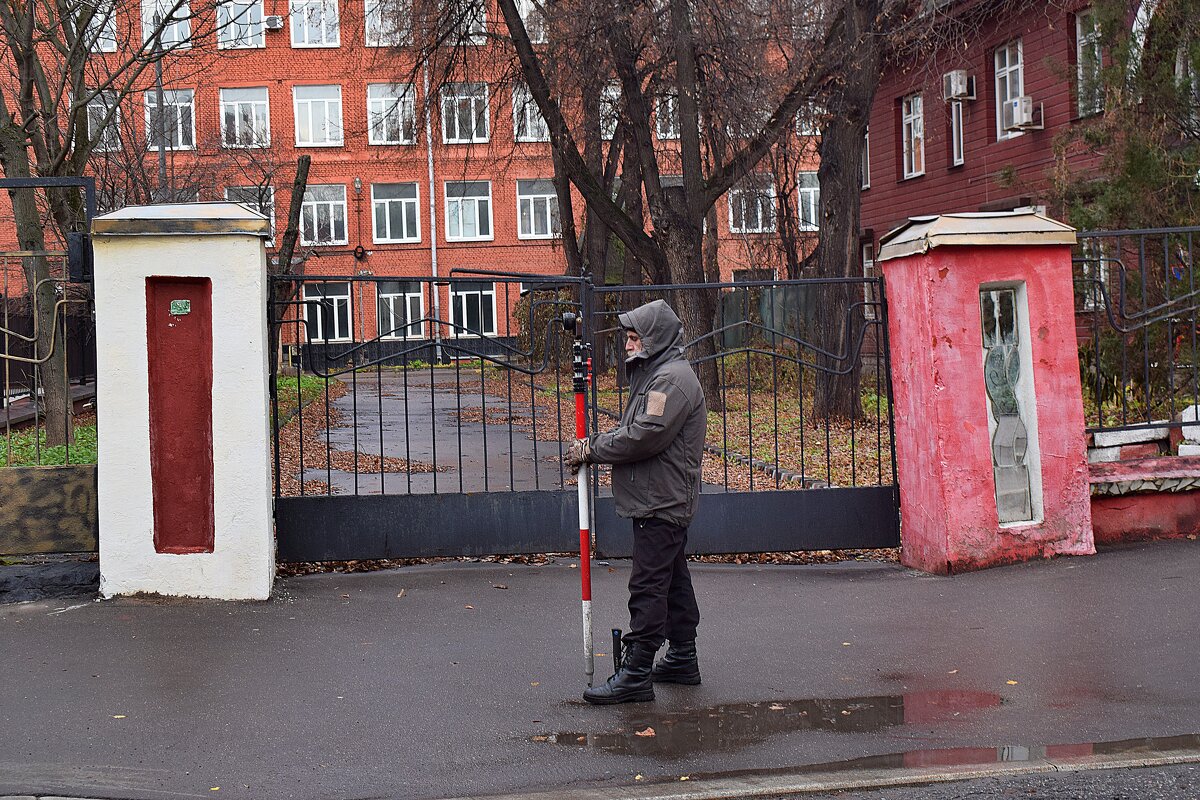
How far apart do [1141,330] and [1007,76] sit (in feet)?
53.0

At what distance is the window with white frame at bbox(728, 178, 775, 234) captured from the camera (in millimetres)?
26406

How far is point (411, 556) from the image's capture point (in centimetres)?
860

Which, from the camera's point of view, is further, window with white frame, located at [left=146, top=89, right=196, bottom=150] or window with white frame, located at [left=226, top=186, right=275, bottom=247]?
window with white frame, located at [left=226, top=186, right=275, bottom=247]

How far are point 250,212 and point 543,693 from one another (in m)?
3.48

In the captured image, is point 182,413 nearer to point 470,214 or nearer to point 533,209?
point 470,214

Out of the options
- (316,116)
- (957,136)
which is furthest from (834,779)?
(316,116)

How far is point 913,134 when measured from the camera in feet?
98.5

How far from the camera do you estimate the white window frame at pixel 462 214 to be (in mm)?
48688

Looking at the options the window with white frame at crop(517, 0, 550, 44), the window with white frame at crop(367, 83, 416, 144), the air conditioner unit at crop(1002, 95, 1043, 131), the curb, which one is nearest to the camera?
the curb

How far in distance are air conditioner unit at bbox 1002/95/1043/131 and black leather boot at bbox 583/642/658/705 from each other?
65.3 feet

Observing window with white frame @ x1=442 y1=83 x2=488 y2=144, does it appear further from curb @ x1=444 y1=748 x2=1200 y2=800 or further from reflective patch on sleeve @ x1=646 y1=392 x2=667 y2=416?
curb @ x1=444 y1=748 x2=1200 y2=800

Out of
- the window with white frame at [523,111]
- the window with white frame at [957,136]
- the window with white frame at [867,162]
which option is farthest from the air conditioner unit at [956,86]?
the window with white frame at [523,111]

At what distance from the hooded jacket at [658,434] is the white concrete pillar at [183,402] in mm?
2744

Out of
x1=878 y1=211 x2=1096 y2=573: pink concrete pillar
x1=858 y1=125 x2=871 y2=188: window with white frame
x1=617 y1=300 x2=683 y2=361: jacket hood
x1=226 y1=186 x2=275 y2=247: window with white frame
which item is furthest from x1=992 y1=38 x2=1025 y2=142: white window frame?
x1=617 y1=300 x2=683 y2=361: jacket hood
